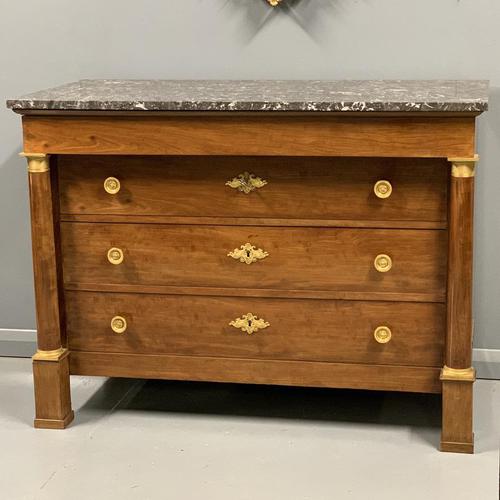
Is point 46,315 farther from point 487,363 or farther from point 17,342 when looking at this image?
point 487,363

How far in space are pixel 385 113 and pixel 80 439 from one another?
1.23 meters

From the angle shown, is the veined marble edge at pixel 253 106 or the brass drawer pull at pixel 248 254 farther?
the brass drawer pull at pixel 248 254

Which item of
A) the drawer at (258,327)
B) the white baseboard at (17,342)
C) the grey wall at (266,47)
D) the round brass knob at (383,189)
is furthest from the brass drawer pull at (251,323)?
the white baseboard at (17,342)

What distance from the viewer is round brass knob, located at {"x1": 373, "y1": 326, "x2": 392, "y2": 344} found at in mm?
2992

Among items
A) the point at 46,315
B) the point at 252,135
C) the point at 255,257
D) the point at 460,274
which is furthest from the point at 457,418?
the point at 46,315

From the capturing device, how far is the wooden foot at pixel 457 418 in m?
2.94

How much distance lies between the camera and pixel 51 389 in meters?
3.14

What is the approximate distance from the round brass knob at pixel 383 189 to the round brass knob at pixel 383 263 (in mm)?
163

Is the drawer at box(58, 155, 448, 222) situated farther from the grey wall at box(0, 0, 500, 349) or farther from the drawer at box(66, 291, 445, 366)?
the grey wall at box(0, 0, 500, 349)

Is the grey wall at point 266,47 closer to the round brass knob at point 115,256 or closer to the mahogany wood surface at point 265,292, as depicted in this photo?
the mahogany wood surface at point 265,292

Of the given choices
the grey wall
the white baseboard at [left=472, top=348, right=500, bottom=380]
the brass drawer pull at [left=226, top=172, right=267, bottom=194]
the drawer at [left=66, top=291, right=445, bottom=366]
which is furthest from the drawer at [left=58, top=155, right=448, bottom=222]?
the white baseboard at [left=472, top=348, right=500, bottom=380]

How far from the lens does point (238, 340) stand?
10.1ft

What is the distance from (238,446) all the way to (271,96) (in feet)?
3.11

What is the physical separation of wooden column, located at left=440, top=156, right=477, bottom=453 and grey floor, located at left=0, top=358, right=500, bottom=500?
0.26 ft
